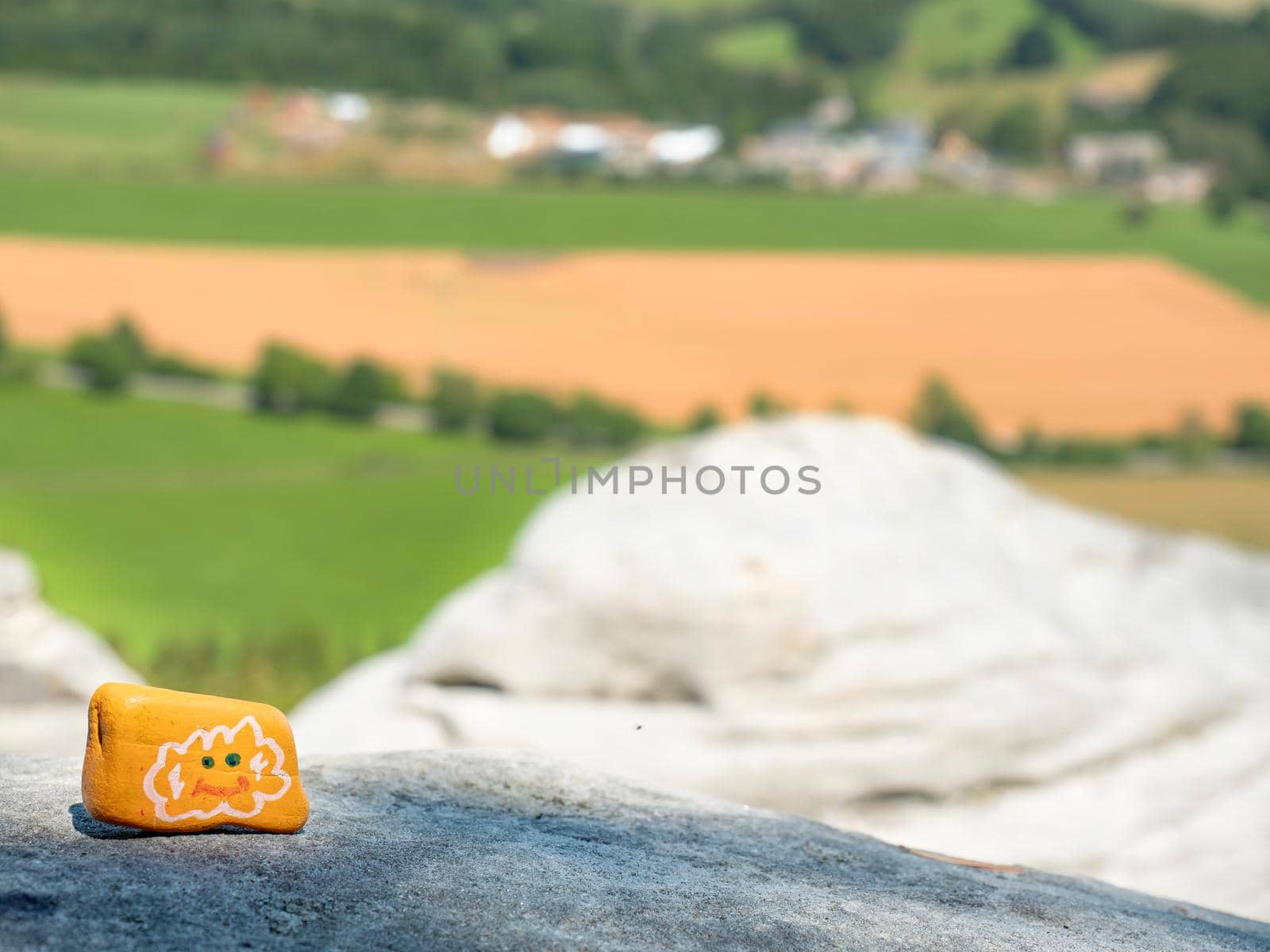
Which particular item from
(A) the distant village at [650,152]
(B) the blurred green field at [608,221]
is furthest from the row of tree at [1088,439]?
(A) the distant village at [650,152]

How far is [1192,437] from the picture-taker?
37.6m

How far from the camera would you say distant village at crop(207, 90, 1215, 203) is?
39.4m

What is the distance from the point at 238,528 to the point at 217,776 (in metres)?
20.4

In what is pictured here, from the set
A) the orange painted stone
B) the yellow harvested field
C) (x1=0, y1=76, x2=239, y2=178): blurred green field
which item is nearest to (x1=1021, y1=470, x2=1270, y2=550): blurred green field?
the yellow harvested field

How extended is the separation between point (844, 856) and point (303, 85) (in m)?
35.4

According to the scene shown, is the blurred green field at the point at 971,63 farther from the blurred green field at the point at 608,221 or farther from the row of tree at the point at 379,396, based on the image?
the row of tree at the point at 379,396

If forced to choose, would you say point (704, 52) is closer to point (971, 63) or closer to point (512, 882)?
point (971, 63)

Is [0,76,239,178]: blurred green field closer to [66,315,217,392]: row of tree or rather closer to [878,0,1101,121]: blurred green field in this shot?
[66,315,217,392]: row of tree

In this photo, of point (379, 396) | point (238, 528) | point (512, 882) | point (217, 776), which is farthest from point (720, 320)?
point (512, 882)

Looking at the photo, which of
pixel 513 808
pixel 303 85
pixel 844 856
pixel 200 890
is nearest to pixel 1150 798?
pixel 844 856

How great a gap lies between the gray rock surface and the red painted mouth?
0.23 m

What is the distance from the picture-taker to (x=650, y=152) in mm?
45281

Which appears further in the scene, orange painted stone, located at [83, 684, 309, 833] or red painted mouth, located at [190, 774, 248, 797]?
red painted mouth, located at [190, 774, 248, 797]

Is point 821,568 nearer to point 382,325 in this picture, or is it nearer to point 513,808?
point 513,808
